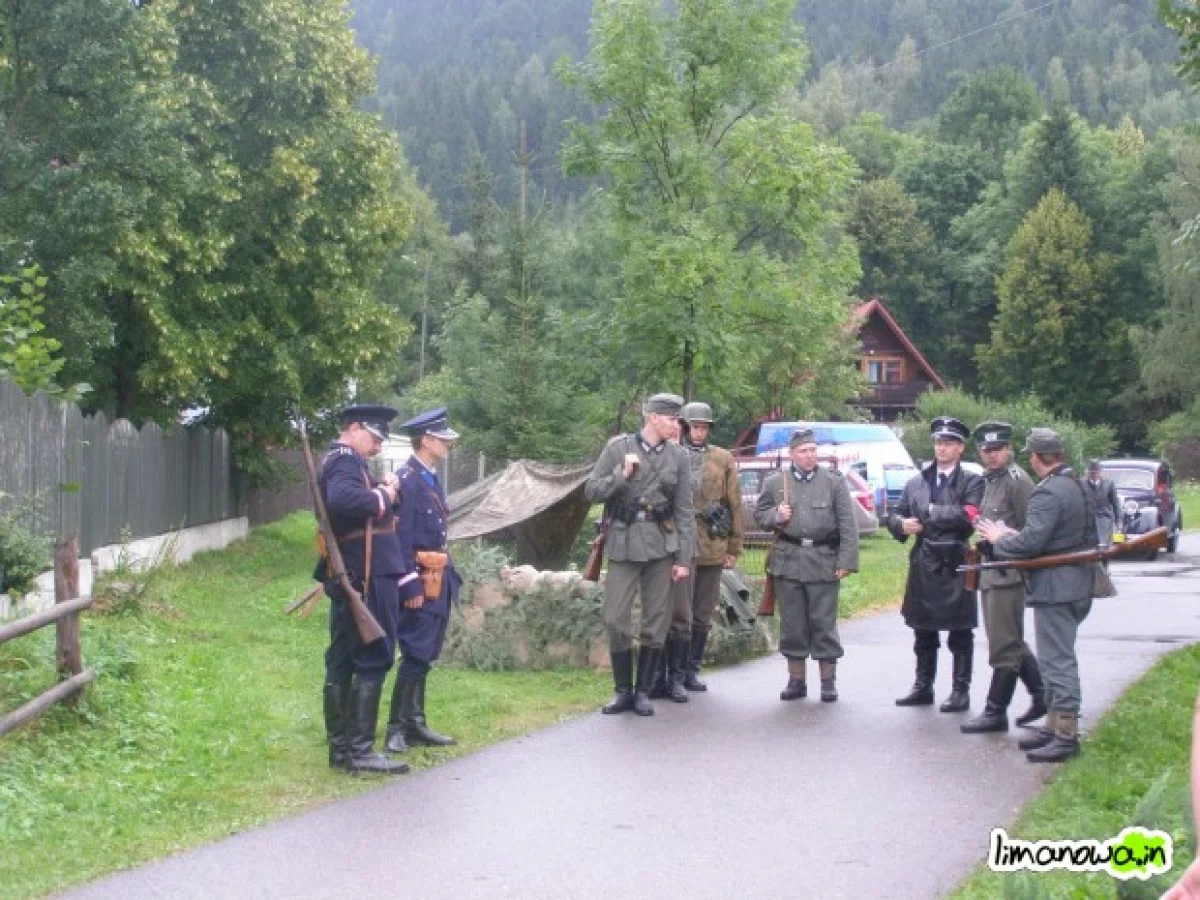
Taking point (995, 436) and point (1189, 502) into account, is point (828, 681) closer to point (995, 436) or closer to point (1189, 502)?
point (995, 436)

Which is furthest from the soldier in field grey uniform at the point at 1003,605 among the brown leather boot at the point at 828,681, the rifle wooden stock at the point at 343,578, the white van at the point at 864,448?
the white van at the point at 864,448

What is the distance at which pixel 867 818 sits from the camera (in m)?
7.87

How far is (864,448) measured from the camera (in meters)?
32.2

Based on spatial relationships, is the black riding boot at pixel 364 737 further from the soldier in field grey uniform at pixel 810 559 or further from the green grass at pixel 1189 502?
the green grass at pixel 1189 502

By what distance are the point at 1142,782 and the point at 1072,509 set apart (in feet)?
5.48

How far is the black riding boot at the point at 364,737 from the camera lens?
8836 mm

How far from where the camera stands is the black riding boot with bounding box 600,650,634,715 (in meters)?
10.8

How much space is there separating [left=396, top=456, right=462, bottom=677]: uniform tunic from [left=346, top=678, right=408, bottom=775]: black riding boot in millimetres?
648

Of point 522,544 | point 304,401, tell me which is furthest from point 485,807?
point 304,401

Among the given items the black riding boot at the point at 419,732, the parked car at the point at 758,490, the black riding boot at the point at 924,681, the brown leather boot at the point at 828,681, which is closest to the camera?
the black riding boot at the point at 419,732

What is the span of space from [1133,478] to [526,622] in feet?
68.5

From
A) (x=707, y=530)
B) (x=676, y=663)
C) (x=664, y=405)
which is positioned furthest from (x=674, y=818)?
(x=707, y=530)

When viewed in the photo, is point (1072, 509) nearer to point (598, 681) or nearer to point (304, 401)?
point (598, 681)

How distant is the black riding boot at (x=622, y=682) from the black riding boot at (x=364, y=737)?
2221mm
